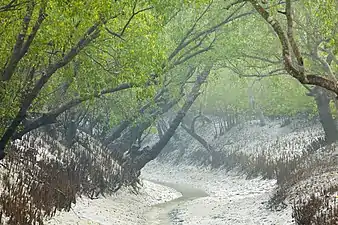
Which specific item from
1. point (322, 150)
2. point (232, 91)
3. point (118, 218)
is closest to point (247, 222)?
point (118, 218)

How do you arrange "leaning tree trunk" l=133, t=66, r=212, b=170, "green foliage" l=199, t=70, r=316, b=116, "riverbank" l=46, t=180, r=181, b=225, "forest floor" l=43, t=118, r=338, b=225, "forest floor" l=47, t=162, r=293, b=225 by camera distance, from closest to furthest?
"riverbank" l=46, t=180, r=181, b=225, "forest floor" l=47, t=162, r=293, b=225, "forest floor" l=43, t=118, r=338, b=225, "leaning tree trunk" l=133, t=66, r=212, b=170, "green foliage" l=199, t=70, r=316, b=116

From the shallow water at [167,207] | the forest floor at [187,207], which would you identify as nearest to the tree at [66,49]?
the forest floor at [187,207]

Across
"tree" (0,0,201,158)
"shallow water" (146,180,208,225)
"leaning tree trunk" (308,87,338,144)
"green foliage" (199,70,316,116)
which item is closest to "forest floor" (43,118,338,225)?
"shallow water" (146,180,208,225)

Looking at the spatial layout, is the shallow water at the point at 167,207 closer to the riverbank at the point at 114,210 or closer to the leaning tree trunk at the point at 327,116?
the riverbank at the point at 114,210

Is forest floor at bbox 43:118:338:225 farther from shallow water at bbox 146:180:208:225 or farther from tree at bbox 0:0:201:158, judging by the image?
tree at bbox 0:0:201:158

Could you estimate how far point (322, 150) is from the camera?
2080 cm

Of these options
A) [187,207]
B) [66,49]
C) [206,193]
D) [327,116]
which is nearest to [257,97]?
[206,193]

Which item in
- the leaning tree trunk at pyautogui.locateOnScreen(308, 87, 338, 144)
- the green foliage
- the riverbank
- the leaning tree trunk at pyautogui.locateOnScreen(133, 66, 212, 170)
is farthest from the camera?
the green foliage

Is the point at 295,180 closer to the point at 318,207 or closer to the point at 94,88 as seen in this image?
the point at 318,207

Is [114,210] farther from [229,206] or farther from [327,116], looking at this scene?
[327,116]

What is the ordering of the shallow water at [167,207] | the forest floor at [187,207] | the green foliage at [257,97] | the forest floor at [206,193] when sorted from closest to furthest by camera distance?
the forest floor at [187,207] → the forest floor at [206,193] → the shallow water at [167,207] → the green foliage at [257,97]

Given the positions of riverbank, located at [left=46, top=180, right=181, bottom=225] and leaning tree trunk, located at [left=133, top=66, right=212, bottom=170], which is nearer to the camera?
riverbank, located at [left=46, top=180, right=181, bottom=225]

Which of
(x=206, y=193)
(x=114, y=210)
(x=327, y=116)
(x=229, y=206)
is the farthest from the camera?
(x=206, y=193)

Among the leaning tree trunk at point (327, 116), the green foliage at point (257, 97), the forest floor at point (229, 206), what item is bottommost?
the forest floor at point (229, 206)
